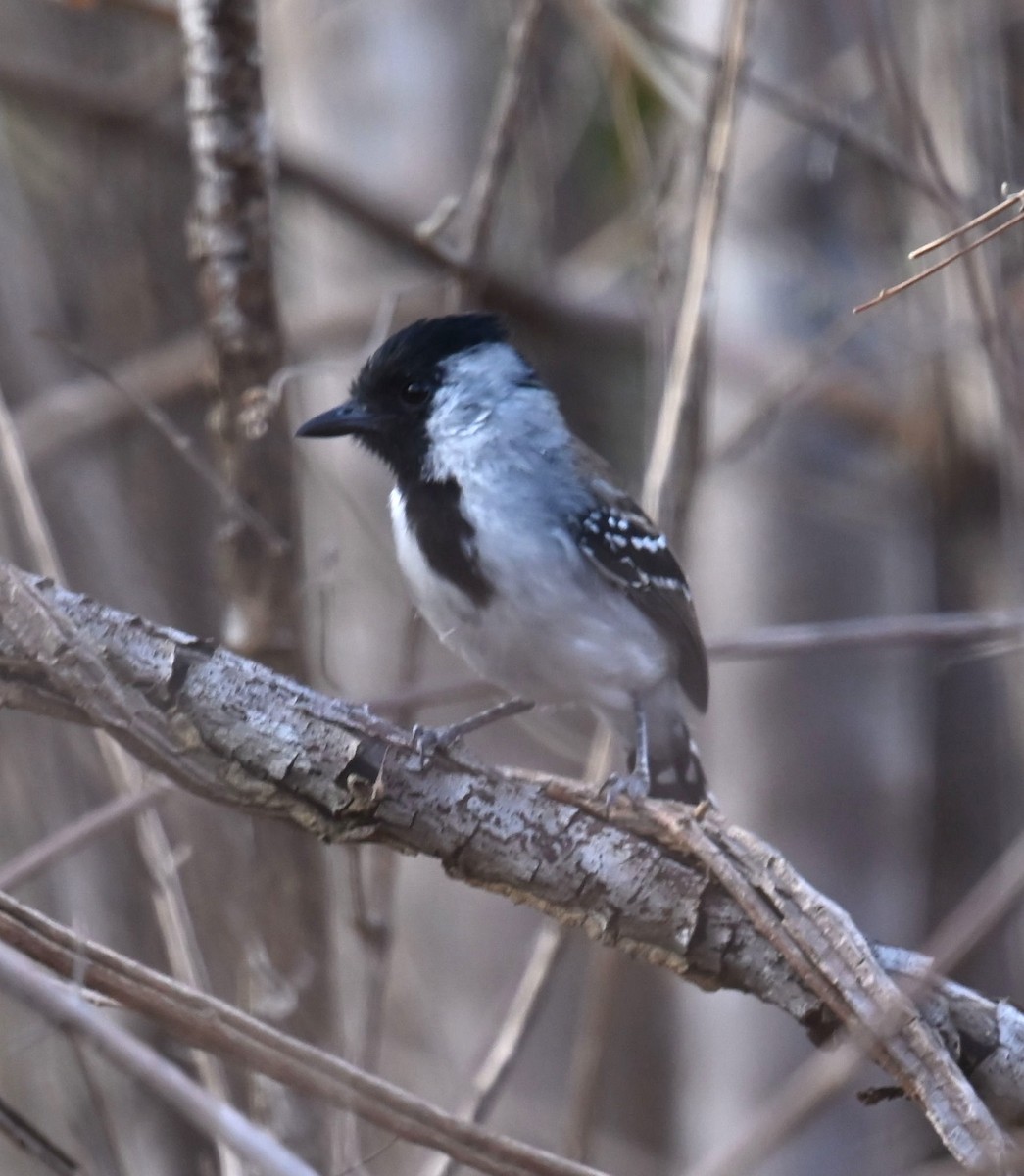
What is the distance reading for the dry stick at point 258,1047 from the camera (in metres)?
1.46

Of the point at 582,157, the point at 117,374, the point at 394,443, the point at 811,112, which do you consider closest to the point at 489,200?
the point at 394,443

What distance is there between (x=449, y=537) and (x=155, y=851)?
905 mm

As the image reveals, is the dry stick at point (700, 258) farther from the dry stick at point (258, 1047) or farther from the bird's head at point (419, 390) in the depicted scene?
the dry stick at point (258, 1047)

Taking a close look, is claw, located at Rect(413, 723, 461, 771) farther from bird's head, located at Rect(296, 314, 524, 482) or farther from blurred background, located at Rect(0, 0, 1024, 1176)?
bird's head, located at Rect(296, 314, 524, 482)

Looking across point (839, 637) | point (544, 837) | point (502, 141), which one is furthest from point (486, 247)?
point (544, 837)

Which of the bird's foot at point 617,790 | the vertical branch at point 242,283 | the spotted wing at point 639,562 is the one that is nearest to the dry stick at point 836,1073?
the bird's foot at point 617,790

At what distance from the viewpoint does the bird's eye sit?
3.34 meters

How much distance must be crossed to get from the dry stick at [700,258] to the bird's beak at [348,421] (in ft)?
2.21

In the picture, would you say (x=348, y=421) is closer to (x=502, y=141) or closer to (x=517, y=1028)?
(x=502, y=141)

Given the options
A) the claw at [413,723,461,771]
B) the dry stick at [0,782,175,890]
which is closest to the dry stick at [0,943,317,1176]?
the claw at [413,723,461,771]

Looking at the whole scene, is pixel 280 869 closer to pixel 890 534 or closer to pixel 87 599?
pixel 87 599

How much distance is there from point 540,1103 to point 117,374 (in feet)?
12.6

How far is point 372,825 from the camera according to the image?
2.16 meters

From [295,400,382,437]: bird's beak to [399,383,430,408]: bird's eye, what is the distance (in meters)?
0.08
